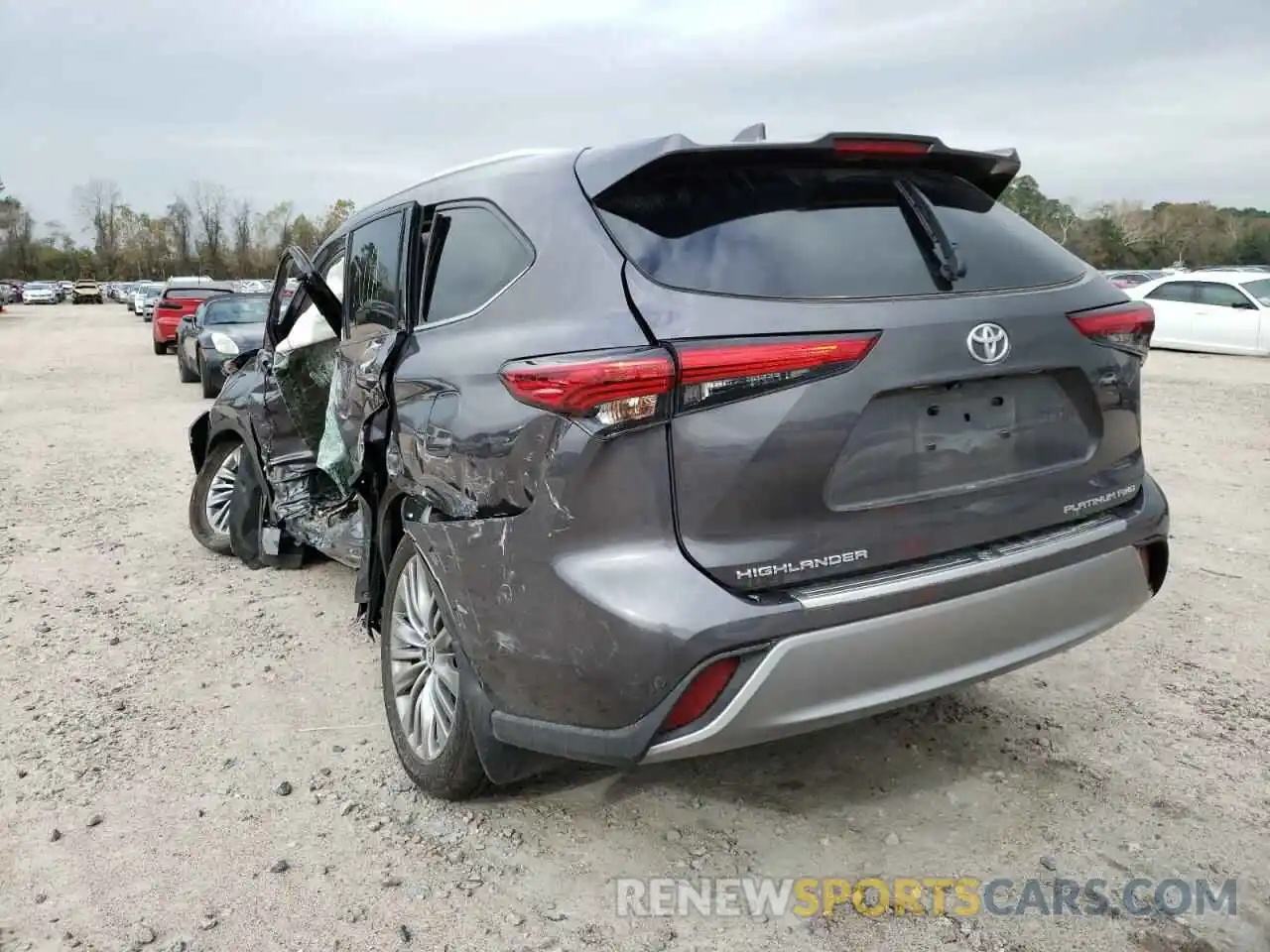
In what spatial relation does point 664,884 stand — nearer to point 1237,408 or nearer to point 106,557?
point 106,557

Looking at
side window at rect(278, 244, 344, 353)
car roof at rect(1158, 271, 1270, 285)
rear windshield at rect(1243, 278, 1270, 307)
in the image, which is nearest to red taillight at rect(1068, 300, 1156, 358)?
side window at rect(278, 244, 344, 353)

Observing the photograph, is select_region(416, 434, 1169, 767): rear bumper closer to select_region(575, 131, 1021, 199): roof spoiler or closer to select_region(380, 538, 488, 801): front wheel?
select_region(380, 538, 488, 801): front wheel

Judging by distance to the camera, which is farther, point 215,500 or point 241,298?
point 241,298

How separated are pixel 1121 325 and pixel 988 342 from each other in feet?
1.94

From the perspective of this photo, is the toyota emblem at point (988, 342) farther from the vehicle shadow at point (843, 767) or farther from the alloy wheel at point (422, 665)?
the alloy wheel at point (422, 665)

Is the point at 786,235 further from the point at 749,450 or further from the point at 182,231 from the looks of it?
the point at 182,231

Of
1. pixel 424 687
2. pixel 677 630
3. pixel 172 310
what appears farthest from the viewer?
pixel 172 310

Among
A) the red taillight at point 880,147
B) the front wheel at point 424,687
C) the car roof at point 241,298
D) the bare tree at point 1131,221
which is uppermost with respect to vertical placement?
the bare tree at point 1131,221

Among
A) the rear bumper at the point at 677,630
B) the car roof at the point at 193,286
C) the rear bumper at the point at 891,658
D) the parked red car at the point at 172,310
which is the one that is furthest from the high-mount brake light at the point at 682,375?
the car roof at the point at 193,286

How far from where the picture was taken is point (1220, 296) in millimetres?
17141

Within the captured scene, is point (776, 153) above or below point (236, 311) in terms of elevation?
above

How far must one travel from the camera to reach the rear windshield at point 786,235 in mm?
2363

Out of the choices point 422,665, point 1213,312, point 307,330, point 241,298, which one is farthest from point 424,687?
point 1213,312

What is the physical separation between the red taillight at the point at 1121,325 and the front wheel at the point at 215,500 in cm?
479
